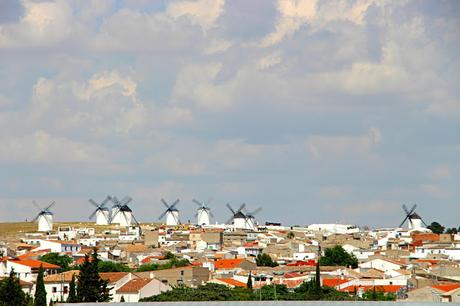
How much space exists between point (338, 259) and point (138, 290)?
54166mm

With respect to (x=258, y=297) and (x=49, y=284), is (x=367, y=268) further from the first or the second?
(x=258, y=297)

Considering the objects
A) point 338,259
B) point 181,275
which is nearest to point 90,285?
point 181,275

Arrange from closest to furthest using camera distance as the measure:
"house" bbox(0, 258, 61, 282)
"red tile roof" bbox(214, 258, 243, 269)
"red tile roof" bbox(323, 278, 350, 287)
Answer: "red tile roof" bbox(323, 278, 350, 287), "house" bbox(0, 258, 61, 282), "red tile roof" bbox(214, 258, 243, 269)

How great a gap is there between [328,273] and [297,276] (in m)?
3.66

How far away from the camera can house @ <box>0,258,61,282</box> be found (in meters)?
132

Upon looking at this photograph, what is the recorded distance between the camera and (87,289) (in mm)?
92312

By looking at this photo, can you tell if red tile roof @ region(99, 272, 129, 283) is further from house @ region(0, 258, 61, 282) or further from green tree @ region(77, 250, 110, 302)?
green tree @ region(77, 250, 110, 302)

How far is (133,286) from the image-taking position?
379 ft

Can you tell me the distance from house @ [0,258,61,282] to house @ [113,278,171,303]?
A: 16539 mm

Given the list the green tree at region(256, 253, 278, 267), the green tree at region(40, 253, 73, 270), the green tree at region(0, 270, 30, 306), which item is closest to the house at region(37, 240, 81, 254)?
the green tree at region(40, 253, 73, 270)

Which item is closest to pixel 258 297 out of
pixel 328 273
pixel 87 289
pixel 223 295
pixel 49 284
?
pixel 223 295

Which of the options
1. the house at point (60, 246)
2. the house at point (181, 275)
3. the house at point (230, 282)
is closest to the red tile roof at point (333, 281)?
the house at point (230, 282)

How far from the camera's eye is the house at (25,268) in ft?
432

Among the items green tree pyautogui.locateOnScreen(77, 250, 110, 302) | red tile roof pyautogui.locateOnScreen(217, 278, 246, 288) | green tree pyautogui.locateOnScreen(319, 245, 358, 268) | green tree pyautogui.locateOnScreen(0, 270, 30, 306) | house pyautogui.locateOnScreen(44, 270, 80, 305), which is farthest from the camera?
green tree pyautogui.locateOnScreen(319, 245, 358, 268)
